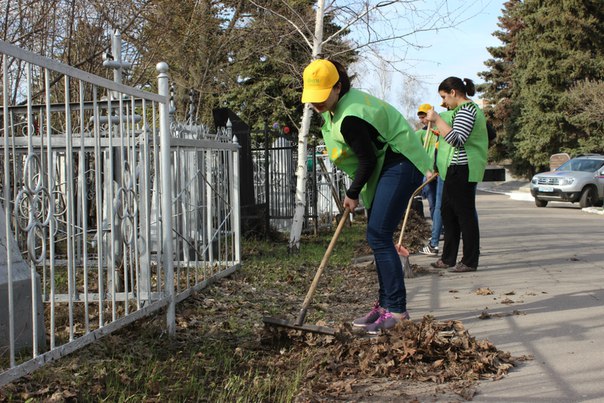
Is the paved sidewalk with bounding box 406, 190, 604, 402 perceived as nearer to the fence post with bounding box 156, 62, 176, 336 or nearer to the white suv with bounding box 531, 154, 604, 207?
the fence post with bounding box 156, 62, 176, 336

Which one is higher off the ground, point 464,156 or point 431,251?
point 464,156

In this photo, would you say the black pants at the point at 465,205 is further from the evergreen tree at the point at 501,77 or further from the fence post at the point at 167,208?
the evergreen tree at the point at 501,77

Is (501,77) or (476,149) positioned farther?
(501,77)

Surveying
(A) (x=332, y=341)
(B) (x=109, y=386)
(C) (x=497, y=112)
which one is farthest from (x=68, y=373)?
(C) (x=497, y=112)

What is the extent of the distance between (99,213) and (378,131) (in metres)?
1.89

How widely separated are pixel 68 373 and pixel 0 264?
0.71 metres

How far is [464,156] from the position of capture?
7.27m

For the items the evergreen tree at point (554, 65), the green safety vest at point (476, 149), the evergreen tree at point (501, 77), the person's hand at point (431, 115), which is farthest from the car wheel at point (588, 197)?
the evergreen tree at point (501, 77)

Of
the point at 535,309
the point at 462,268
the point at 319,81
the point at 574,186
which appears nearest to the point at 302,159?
the point at 462,268

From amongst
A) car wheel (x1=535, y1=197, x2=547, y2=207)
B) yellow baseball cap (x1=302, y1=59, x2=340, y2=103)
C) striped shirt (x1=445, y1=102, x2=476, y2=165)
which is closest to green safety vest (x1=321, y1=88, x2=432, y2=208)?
yellow baseball cap (x1=302, y1=59, x2=340, y2=103)

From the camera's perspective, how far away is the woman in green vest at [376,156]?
4457mm

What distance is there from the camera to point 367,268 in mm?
7867

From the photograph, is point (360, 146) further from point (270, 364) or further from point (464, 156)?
point (464, 156)

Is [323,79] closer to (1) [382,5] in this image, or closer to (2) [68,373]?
(2) [68,373]
